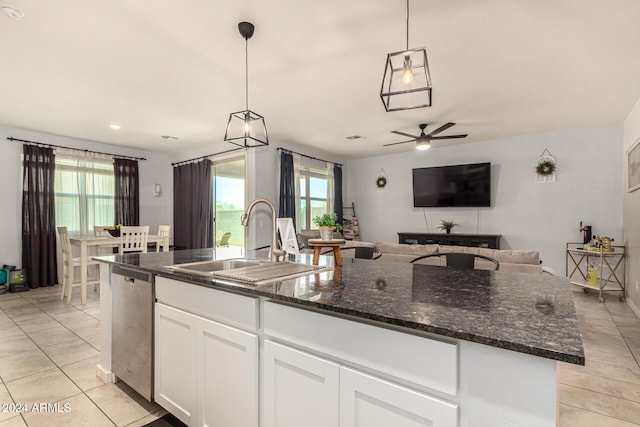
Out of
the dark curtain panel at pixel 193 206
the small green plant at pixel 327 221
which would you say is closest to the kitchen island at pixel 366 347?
the small green plant at pixel 327 221

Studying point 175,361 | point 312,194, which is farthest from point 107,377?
point 312,194

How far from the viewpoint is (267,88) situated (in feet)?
11.1

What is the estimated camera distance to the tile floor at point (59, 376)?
1.87 metres

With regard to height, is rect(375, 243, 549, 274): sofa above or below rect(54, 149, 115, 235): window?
below

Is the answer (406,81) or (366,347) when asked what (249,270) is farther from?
(406,81)

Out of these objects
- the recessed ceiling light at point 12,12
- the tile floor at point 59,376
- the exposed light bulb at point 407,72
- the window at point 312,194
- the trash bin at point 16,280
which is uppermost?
the recessed ceiling light at point 12,12

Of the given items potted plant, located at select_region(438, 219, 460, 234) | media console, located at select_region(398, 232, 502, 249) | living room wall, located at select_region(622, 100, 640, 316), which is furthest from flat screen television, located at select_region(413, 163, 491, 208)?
living room wall, located at select_region(622, 100, 640, 316)

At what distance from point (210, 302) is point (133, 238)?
371 cm

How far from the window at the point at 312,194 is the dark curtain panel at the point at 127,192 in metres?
3.08

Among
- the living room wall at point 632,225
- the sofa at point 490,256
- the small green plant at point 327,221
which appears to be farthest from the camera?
the living room wall at point 632,225

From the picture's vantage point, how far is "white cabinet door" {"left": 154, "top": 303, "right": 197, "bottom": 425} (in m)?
1.58

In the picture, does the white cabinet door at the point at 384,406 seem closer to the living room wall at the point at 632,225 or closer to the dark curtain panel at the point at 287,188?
the living room wall at the point at 632,225

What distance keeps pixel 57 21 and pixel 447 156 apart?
5.99 m

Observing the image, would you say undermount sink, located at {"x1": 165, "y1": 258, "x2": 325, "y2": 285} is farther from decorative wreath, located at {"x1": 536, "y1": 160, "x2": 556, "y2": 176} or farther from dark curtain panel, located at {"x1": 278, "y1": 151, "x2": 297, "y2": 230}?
decorative wreath, located at {"x1": 536, "y1": 160, "x2": 556, "y2": 176}
